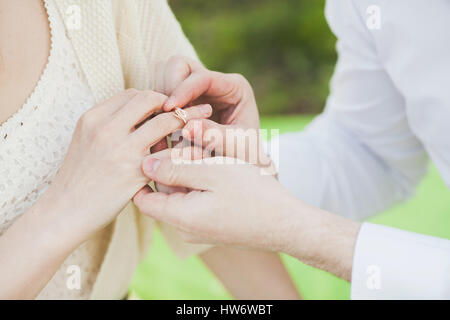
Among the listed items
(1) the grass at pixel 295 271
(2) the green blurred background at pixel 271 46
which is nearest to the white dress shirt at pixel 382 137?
(1) the grass at pixel 295 271

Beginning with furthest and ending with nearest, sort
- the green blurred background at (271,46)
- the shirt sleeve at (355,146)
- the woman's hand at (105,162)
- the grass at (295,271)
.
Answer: the green blurred background at (271,46) → the grass at (295,271) → the shirt sleeve at (355,146) → the woman's hand at (105,162)

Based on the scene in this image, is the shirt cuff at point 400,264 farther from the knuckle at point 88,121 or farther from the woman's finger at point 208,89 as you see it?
the knuckle at point 88,121

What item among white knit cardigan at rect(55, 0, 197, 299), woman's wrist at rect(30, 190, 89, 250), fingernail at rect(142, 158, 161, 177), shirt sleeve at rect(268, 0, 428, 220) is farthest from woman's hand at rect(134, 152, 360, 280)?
shirt sleeve at rect(268, 0, 428, 220)

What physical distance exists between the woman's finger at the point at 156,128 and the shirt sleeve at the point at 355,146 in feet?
1.33

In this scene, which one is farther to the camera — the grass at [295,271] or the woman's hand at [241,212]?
the grass at [295,271]

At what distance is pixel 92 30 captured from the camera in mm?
870

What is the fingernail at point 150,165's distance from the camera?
0.79 meters

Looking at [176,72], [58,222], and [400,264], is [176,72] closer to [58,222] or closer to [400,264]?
[58,222]

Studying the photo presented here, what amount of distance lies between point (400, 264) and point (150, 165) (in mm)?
423

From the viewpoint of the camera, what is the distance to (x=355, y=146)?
1285 mm

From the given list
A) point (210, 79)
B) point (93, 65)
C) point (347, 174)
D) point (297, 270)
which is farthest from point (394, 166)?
point (93, 65)

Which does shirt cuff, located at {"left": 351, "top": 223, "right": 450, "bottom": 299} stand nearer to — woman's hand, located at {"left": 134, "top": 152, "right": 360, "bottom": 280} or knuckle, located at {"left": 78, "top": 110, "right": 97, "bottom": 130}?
woman's hand, located at {"left": 134, "top": 152, "right": 360, "bottom": 280}

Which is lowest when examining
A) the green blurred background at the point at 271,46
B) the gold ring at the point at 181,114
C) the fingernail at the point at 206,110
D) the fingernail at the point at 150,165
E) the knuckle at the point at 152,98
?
the green blurred background at the point at 271,46

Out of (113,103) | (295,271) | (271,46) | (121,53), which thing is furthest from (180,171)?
A: (271,46)
